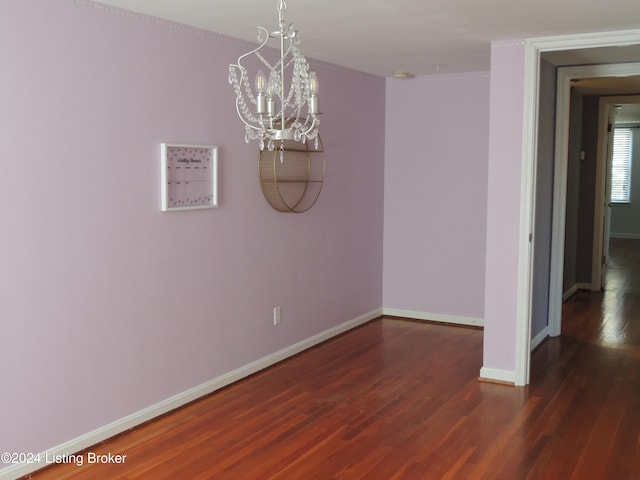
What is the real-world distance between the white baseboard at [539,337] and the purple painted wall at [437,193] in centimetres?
54

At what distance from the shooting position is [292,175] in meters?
4.65

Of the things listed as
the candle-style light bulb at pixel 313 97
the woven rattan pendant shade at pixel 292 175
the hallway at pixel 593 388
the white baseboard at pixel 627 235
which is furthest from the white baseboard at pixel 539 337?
the white baseboard at pixel 627 235

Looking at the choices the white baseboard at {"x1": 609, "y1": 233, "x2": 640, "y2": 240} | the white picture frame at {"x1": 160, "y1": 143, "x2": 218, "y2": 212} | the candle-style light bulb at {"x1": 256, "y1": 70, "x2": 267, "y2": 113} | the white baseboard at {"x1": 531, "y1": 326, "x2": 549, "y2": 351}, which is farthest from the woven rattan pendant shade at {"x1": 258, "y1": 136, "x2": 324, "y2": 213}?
the white baseboard at {"x1": 609, "y1": 233, "x2": 640, "y2": 240}

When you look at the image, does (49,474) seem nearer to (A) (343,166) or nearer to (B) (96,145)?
(B) (96,145)

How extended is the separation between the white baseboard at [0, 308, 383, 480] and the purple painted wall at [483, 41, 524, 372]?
1.37m

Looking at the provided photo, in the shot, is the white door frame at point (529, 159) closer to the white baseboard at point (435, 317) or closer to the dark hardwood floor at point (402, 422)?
the dark hardwood floor at point (402, 422)

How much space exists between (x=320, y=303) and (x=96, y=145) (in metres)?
2.46

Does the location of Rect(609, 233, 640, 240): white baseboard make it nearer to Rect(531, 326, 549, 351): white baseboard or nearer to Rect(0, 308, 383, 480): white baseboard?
Rect(531, 326, 549, 351): white baseboard

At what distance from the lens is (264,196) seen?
4.46m

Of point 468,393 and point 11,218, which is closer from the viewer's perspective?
point 11,218

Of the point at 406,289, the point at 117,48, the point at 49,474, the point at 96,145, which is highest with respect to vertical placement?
the point at 117,48

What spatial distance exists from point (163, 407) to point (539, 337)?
3028 mm

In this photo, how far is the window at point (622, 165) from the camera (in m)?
12.4

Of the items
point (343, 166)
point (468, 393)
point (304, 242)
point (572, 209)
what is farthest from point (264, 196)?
point (572, 209)
